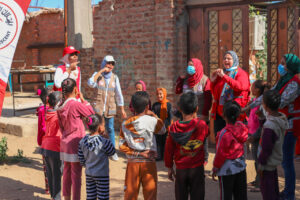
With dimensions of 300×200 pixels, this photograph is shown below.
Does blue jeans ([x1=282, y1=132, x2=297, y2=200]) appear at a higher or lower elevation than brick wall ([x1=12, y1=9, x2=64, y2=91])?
lower

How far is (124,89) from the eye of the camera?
8500mm

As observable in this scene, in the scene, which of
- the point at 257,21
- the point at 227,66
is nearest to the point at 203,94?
the point at 227,66

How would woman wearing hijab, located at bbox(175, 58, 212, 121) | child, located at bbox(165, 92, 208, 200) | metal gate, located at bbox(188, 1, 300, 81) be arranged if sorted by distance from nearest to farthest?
child, located at bbox(165, 92, 208, 200), woman wearing hijab, located at bbox(175, 58, 212, 121), metal gate, located at bbox(188, 1, 300, 81)

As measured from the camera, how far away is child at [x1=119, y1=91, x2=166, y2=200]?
389 cm

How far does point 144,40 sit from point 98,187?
441 cm

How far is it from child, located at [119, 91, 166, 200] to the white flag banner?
48.3 inches

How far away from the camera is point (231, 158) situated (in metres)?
3.78

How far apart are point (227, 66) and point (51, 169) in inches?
99.2

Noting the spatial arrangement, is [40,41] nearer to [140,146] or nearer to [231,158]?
[140,146]

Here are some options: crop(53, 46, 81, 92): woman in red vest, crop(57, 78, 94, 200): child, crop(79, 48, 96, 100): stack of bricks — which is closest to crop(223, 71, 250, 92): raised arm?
crop(57, 78, 94, 200): child

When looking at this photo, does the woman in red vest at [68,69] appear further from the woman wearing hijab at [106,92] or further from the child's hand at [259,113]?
the child's hand at [259,113]

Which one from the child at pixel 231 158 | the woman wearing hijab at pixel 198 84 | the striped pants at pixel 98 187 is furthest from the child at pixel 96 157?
the woman wearing hijab at pixel 198 84

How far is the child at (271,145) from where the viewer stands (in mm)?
3703

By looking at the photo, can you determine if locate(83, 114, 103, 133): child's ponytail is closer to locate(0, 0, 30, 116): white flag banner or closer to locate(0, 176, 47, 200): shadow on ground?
locate(0, 0, 30, 116): white flag banner
